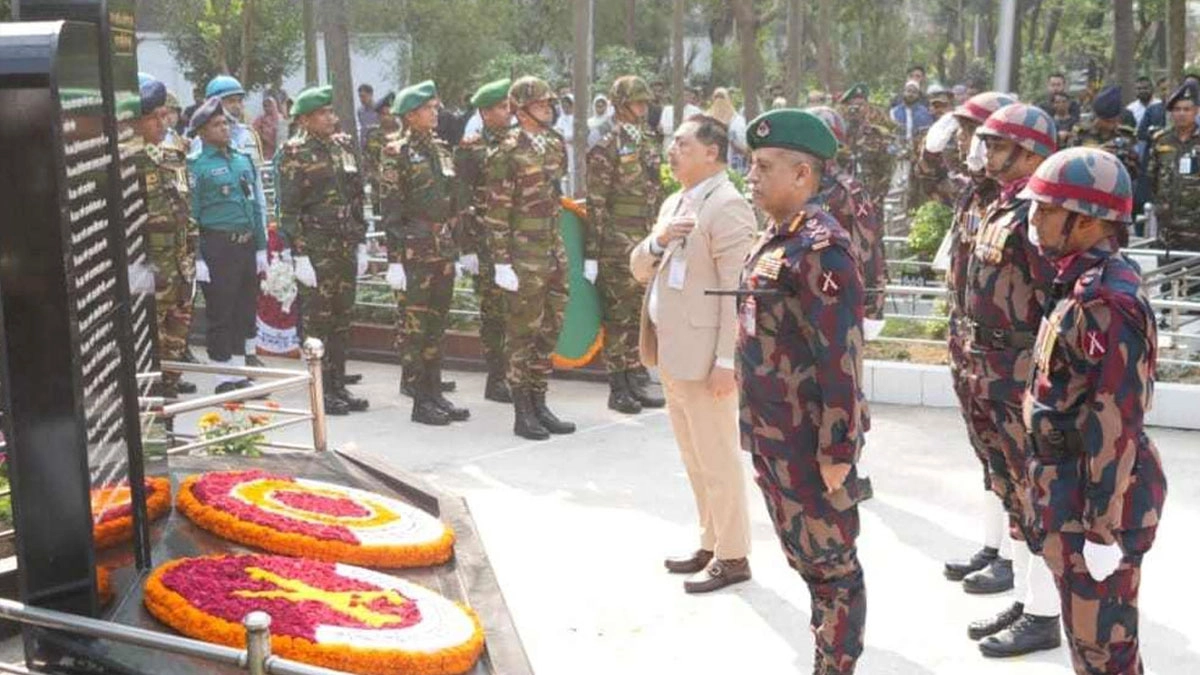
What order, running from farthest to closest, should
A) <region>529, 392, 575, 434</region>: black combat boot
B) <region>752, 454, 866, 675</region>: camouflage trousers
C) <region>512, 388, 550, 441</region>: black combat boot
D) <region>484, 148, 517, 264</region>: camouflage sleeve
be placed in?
<region>529, 392, 575, 434</region>: black combat boot → <region>512, 388, 550, 441</region>: black combat boot → <region>484, 148, 517, 264</region>: camouflage sleeve → <region>752, 454, 866, 675</region>: camouflage trousers

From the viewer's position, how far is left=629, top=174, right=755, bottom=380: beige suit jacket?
21.3 ft

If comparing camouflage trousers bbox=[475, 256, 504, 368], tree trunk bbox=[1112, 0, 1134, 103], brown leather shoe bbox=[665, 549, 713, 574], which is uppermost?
tree trunk bbox=[1112, 0, 1134, 103]

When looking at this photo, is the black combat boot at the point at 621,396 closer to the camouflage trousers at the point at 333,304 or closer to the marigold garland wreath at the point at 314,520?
the camouflage trousers at the point at 333,304

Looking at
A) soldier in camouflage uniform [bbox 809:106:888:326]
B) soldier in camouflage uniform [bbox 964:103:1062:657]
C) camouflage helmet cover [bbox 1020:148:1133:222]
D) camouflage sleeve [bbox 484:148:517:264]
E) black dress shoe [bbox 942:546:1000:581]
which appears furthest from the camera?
camouflage sleeve [bbox 484:148:517:264]

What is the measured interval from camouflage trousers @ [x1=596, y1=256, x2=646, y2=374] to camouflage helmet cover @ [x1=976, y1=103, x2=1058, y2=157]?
483cm

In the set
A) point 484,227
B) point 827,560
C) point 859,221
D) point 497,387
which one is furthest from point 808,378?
point 497,387

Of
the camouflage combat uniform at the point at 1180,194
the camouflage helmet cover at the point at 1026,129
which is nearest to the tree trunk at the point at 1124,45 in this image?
the camouflage combat uniform at the point at 1180,194

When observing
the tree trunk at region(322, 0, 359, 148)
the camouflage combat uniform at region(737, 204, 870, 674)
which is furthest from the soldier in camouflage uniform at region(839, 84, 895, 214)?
the camouflage combat uniform at region(737, 204, 870, 674)

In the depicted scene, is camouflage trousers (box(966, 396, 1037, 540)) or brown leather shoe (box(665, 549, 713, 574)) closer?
camouflage trousers (box(966, 396, 1037, 540))

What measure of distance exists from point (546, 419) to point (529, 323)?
2.03 ft

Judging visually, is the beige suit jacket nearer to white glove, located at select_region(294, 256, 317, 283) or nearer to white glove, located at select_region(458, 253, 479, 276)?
white glove, located at select_region(458, 253, 479, 276)

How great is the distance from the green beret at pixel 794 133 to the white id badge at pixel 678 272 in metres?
1.33

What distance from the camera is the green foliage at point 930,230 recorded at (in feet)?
43.2

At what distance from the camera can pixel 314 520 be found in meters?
5.58
